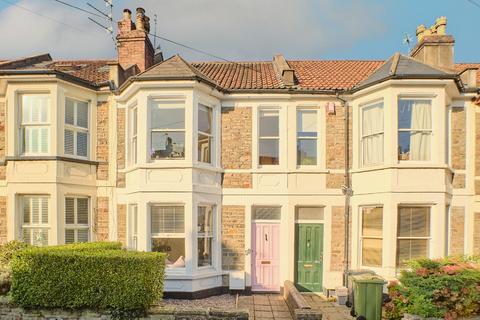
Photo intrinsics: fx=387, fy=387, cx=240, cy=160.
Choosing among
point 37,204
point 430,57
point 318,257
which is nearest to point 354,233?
point 318,257

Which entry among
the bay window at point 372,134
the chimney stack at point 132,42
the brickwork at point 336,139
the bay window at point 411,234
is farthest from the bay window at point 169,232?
the bay window at point 411,234

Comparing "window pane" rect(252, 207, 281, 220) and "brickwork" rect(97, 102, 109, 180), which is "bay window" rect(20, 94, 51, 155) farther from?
"window pane" rect(252, 207, 281, 220)

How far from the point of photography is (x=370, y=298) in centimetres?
884

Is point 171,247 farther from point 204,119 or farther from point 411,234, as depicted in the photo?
point 411,234

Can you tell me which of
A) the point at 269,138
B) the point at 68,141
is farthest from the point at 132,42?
the point at 269,138

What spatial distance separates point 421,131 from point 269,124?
441 cm

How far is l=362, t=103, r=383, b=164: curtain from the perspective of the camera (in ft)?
37.0

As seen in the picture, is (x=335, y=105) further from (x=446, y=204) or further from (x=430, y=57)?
(x=446, y=204)

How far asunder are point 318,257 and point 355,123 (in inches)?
168

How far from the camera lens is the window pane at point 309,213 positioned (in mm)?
12016

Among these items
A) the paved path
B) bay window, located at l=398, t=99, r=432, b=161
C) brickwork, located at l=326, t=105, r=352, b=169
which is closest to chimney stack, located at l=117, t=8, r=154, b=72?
brickwork, located at l=326, t=105, r=352, b=169

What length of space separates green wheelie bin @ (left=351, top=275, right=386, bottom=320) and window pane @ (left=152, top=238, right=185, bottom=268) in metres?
4.88

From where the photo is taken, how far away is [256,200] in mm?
11812

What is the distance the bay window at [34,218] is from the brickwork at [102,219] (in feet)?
4.71
